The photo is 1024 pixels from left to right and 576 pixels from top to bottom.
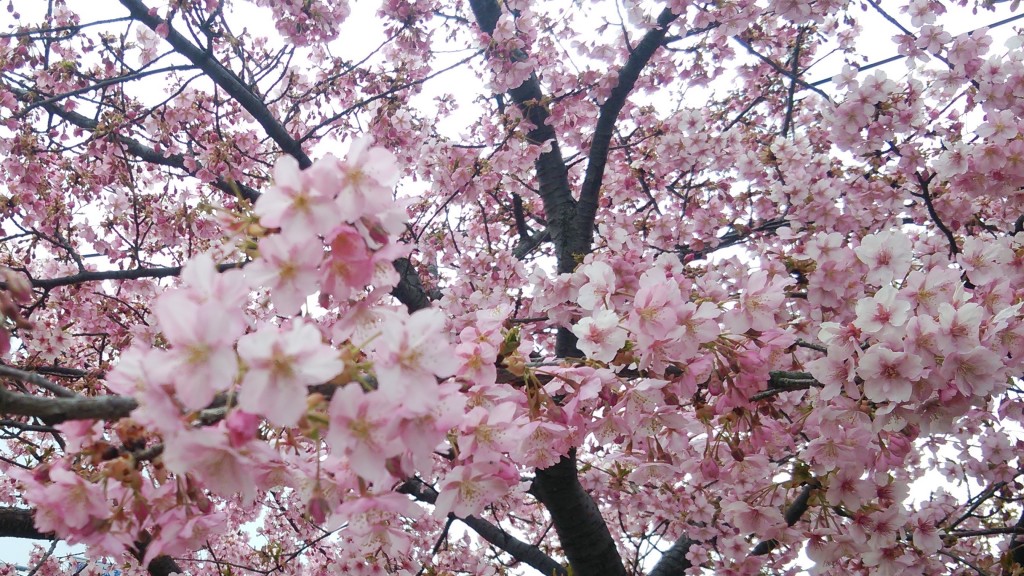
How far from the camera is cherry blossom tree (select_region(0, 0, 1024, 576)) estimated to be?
1.01 metres

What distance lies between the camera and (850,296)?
7.78ft

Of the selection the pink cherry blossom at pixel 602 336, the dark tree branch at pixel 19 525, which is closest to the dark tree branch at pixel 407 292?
the dark tree branch at pixel 19 525

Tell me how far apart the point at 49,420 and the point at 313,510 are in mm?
400

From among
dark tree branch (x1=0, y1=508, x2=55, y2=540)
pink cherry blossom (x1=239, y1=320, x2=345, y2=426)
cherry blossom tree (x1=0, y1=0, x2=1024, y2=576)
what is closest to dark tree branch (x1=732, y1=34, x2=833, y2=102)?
cherry blossom tree (x1=0, y1=0, x2=1024, y2=576)

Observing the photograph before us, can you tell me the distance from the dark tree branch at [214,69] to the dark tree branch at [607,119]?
5.88ft

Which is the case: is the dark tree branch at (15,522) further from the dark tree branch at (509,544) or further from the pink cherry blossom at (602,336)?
the pink cherry blossom at (602,336)

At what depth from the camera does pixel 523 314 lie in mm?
4754

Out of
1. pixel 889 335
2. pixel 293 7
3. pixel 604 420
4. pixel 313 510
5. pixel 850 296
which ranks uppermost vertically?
pixel 293 7

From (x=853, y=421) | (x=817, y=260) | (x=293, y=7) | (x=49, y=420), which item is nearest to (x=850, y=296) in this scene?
(x=817, y=260)

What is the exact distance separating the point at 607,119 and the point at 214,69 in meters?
2.41

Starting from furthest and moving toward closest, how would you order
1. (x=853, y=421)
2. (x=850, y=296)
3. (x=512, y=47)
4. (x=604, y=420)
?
(x=512, y=47) < (x=850, y=296) < (x=853, y=421) < (x=604, y=420)

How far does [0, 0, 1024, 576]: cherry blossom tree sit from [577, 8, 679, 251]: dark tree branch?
0.08 feet

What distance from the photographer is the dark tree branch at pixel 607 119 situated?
397cm

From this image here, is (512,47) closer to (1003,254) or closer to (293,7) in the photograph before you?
(293,7)
